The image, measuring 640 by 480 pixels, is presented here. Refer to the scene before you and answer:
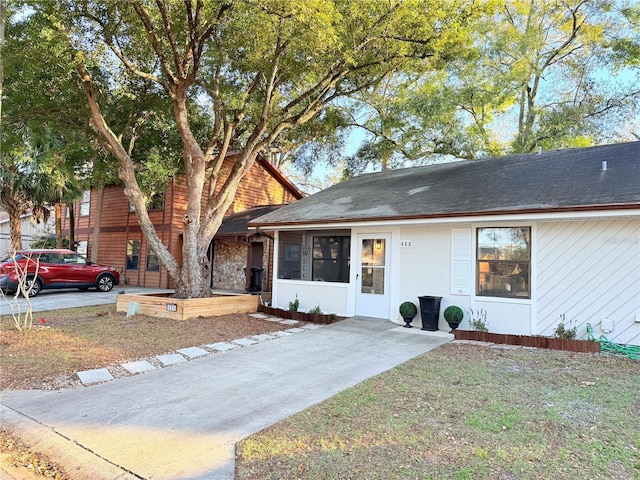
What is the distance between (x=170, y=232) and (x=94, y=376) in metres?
12.4

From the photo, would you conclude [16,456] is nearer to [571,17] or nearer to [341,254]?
[341,254]

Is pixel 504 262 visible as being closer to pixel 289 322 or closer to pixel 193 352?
pixel 289 322

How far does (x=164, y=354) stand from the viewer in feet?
20.1

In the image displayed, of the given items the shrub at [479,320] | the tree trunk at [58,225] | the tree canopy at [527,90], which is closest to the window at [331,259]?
the shrub at [479,320]

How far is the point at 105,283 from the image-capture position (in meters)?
15.4

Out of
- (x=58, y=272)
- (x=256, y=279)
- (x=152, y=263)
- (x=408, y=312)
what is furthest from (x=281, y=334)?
(x=152, y=263)

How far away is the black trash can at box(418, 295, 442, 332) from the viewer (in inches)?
310

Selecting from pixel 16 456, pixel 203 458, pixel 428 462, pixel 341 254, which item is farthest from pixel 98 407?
pixel 341 254

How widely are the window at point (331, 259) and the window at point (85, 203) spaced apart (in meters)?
15.8

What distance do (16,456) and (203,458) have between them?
1.52 m

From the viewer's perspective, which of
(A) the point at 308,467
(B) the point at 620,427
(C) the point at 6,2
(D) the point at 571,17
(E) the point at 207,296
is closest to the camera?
(A) the point at 308,467

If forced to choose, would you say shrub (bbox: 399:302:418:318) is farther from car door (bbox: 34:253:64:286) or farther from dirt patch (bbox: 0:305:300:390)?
car door (bbox: 34:253:64:286)

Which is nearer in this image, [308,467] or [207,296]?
[308,467]

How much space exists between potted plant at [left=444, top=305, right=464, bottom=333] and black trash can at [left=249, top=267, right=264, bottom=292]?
353 inches
